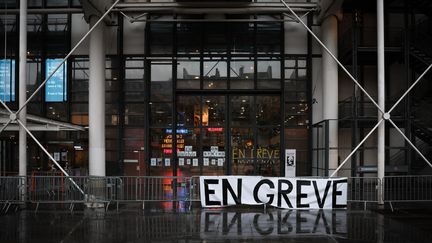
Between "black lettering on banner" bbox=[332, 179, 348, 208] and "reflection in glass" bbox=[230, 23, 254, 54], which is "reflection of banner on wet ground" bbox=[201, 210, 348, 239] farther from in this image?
"reflection in glass" bbox=[230, 23, 254, 54]

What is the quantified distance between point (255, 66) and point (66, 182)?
972 centimetres

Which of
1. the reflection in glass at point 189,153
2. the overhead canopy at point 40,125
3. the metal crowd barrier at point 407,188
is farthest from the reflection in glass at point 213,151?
the metal crowd barrier at point 407,188

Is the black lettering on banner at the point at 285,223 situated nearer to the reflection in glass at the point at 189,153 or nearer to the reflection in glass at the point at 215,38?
the reflection in glass at the point at 189,153

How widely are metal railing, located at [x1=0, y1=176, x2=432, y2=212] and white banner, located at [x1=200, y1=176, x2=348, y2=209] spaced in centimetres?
99

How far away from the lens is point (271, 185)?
48.1ft

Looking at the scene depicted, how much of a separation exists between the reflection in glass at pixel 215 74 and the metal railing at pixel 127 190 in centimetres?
544

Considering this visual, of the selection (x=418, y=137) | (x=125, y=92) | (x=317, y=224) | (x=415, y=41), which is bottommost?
(x=317, y=224)

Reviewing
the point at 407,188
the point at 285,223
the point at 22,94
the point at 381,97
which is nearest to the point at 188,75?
the point at 22,94

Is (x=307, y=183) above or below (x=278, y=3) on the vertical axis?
below

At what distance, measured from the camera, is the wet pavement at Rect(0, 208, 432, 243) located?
10.9 meters

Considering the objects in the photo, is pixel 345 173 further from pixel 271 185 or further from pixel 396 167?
pixel 271 185

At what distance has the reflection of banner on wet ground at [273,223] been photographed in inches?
447

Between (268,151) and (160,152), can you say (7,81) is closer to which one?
(160,152)

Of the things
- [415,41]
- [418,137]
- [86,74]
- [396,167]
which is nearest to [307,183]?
[396,167]
